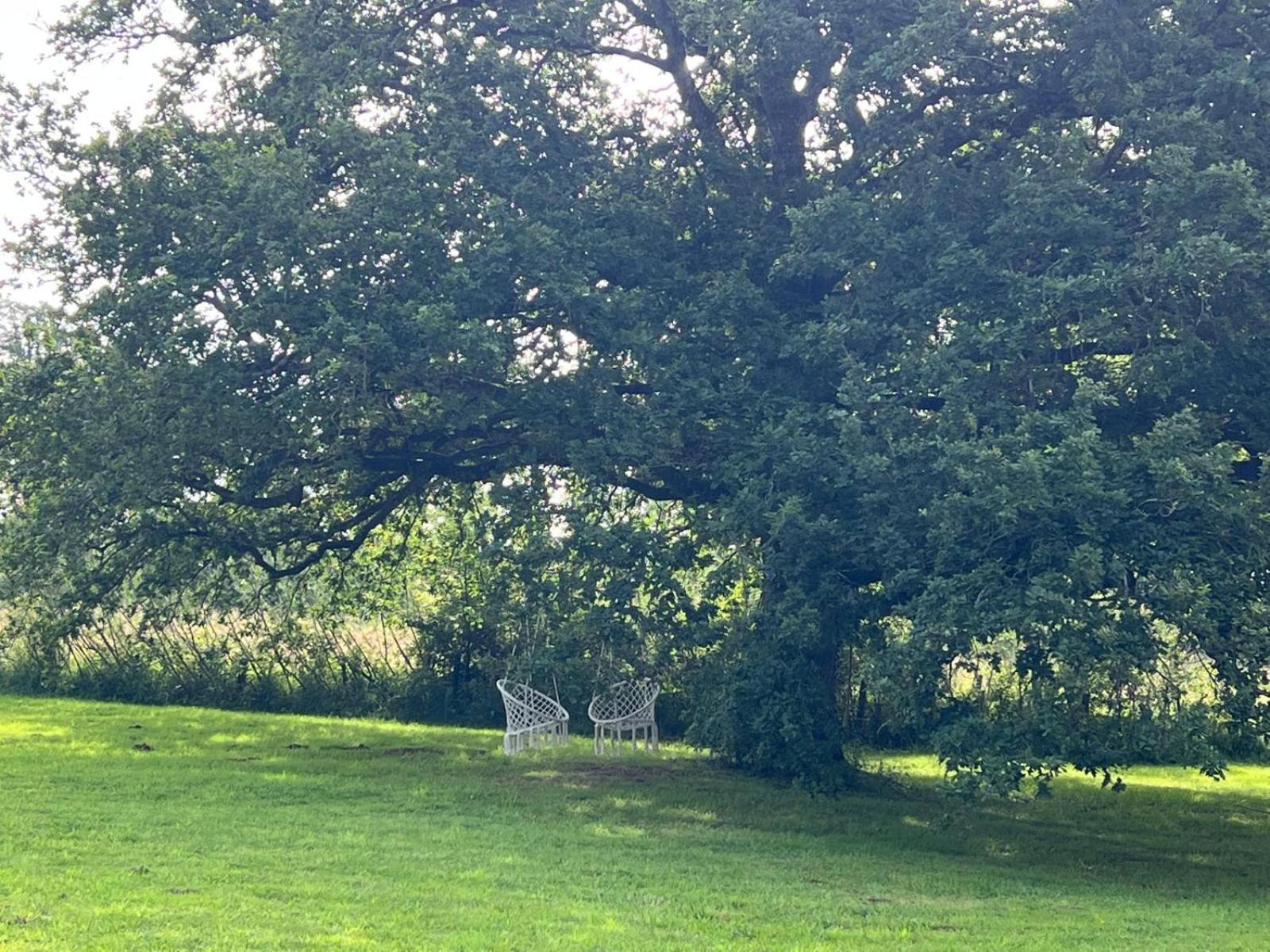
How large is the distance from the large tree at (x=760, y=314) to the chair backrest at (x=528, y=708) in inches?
88.5

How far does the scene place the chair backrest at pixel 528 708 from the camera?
15.2m

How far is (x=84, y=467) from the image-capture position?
13.1m

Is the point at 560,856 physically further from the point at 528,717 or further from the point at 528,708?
the point at 528,717

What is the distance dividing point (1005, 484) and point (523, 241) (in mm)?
5155

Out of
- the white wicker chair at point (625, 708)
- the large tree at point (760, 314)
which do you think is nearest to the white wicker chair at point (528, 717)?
the white wicker chair at point (625, 708)

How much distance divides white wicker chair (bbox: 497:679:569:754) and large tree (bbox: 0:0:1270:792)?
7.43 ft

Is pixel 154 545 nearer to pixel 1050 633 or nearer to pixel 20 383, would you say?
pixel 20 383

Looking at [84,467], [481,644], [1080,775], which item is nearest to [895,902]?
[84,467]

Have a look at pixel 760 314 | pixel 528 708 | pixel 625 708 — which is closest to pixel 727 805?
pixel 528 708

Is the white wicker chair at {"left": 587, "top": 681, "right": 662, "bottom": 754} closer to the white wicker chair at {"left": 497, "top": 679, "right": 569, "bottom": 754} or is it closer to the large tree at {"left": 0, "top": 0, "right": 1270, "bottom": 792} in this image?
the white wicker chair at {"left": 497, "top": 679, "right": 569, "bottom": 754}

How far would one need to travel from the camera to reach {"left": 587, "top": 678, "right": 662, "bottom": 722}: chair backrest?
15.9 m

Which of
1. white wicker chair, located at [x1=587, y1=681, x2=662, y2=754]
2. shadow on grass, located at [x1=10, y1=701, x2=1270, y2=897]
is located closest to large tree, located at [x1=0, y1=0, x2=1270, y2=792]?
shadow on grass, located at [x1=10, y1=701, x2=1270, y2=897]

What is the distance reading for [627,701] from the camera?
1603cm

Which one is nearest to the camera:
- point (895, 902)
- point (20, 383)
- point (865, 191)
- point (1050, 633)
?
point (895, 902)
